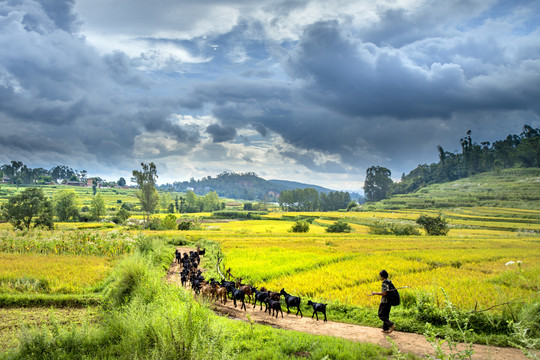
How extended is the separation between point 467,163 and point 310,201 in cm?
6682

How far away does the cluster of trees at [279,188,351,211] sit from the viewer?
13900cm

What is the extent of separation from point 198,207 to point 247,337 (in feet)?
378

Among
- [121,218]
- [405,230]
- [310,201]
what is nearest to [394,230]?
[405,230]

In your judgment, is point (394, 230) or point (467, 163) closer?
point (394, 230)

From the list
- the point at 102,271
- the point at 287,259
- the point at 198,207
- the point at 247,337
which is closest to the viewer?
the point at 247,337

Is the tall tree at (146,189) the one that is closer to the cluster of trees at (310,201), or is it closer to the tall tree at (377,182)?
the cluster of trees at (310,201)

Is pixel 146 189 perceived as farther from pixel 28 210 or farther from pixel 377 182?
pixel 377 182

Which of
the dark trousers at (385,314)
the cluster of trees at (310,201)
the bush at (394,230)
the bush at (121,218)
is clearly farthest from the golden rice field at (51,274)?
the cluster of trees at (310,201)

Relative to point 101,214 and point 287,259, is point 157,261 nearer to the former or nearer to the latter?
point 287,259

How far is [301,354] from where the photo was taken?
24.1 feet

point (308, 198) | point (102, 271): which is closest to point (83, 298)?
point (102, 271)

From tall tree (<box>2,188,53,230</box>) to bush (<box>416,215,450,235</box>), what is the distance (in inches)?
2441

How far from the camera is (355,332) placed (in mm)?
9188

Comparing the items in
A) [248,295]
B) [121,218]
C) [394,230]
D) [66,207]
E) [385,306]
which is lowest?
[394,230]
